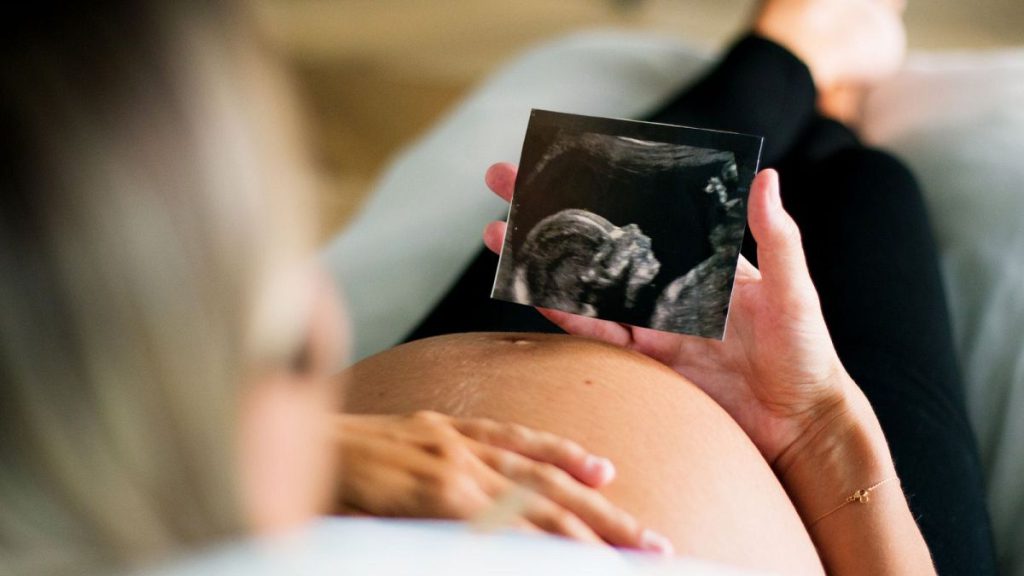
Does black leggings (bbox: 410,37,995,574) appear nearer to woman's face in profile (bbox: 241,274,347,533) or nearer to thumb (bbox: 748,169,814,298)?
thumb (bbox: 748,169,814,298)

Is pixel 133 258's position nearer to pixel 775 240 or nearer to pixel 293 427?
pixel 293 427

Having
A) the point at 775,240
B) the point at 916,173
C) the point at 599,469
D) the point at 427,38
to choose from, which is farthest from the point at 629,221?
the point at 427,38

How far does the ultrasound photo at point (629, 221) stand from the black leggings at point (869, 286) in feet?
0.55

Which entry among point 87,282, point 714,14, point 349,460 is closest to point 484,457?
point 349,460

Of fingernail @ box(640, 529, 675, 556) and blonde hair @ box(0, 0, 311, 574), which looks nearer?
blonde hair @ box(0, 0, 311, 574)

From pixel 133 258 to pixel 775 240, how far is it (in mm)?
513

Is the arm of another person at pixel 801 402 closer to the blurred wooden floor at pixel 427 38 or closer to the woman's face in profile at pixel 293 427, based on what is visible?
the woman's face in profile at pixel 293 427

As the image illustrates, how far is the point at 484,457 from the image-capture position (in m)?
0.62

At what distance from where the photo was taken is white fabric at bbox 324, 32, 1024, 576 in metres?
0.99

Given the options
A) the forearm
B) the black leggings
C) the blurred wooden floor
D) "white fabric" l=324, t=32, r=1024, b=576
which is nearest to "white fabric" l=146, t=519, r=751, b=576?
the forearm

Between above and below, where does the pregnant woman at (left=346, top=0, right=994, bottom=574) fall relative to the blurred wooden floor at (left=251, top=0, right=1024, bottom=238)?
below

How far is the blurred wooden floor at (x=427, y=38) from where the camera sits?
2.17 meters

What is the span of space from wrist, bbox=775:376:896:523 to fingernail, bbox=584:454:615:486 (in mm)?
265

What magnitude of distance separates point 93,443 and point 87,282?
2.6 inches
